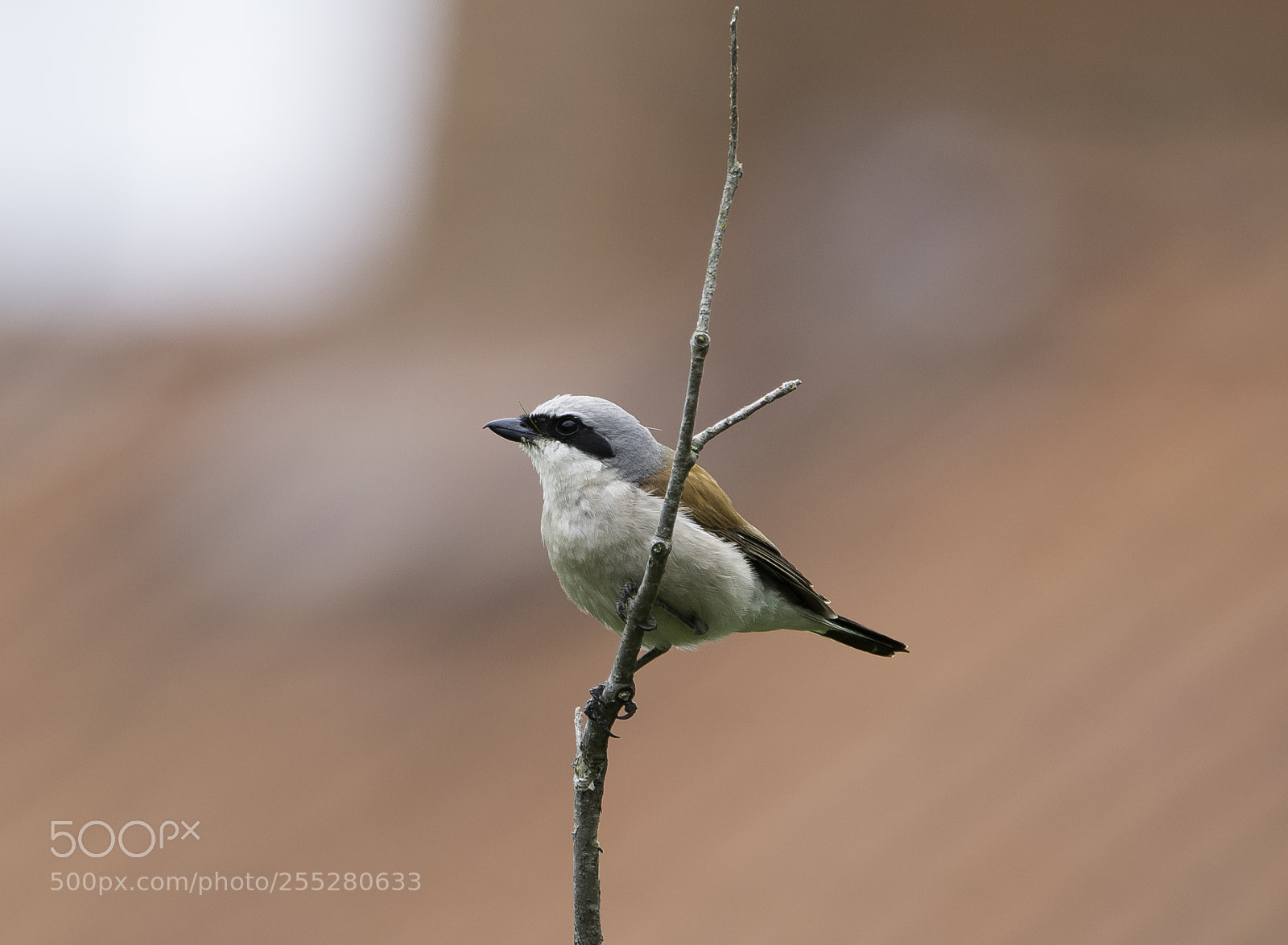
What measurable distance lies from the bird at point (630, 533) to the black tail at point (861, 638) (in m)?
0.20

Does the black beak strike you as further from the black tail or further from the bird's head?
the black tail

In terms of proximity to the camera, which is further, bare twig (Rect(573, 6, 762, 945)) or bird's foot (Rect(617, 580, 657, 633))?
bird's foot (Rect(617, 580, 657, 633))

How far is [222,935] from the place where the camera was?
17.9ft

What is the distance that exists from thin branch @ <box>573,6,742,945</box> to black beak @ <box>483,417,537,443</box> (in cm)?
91

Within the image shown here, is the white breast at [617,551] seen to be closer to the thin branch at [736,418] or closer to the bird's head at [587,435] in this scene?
the bird's head at [587,435]

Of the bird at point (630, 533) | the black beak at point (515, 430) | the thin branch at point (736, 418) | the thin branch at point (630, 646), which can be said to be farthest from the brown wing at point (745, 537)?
the thin branch at point (736, 418)

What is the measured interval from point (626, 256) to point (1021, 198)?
2.63 meters

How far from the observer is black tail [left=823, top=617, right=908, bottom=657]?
3815mm

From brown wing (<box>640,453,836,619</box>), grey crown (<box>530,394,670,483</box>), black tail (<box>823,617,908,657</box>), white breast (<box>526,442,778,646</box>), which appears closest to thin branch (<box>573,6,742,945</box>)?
white breast (<box>526,442,778,646</box>)

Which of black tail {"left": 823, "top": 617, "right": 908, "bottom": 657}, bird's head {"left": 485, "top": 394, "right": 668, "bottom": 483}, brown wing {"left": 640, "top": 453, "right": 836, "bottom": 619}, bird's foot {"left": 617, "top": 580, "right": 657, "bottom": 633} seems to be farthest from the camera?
black tail {"left": 823, "top": 617, "right": 908, "bottom": 657}

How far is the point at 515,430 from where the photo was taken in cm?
340

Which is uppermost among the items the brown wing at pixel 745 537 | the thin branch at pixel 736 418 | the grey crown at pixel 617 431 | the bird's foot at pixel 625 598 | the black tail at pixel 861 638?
the grey crown at pixel 617 431

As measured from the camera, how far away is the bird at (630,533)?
3.10 metres

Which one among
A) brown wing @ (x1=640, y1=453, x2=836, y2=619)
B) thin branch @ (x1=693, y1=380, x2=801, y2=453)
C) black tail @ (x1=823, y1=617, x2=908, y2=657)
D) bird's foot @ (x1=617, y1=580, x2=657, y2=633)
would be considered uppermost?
brown wing @ (x1=640, y1=453, x2=836, y2=619)
